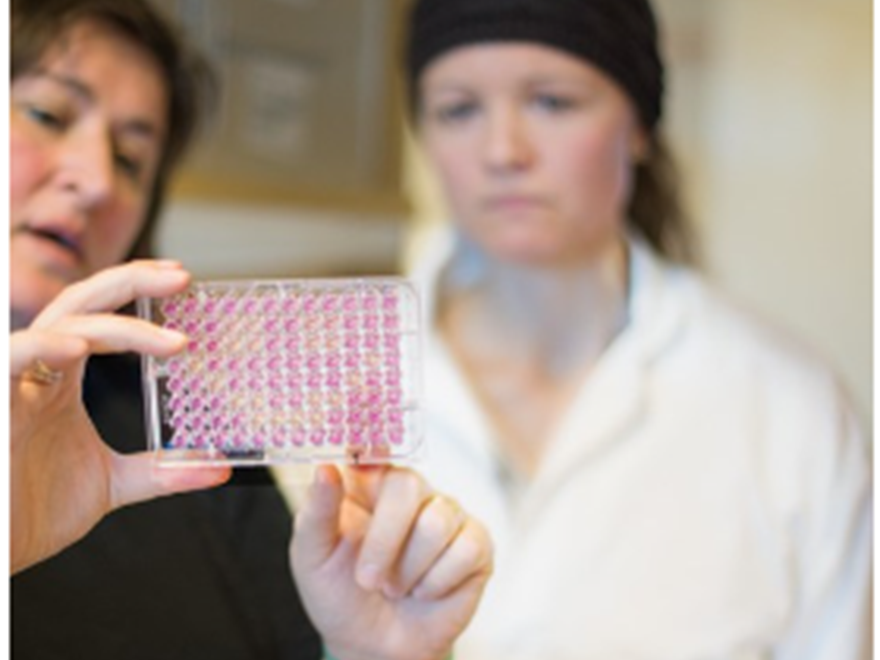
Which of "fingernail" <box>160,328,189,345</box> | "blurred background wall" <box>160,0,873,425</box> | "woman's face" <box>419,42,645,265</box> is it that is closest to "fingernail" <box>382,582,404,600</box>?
"fingernail" <box>160,328,189,345</box>

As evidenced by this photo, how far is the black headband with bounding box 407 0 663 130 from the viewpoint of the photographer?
1.95 feet

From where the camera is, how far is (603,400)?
70 cm

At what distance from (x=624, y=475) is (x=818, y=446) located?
11 centimetres

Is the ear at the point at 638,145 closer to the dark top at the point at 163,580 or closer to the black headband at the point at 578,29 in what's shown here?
the black headband at the point at 578,29

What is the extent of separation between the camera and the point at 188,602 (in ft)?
1.44

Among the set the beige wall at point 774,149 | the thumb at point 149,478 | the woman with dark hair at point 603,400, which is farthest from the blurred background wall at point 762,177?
the thumb at point 149,478

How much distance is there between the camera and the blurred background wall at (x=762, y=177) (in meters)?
1.08

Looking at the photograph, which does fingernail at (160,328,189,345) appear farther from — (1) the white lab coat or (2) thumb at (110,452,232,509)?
(1) the white lab coat

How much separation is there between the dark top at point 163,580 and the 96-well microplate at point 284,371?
0.02 meters

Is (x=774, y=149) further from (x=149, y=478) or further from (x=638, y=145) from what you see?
(x=149, y=478)

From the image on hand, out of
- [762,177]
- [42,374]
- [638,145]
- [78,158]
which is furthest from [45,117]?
[762,177]

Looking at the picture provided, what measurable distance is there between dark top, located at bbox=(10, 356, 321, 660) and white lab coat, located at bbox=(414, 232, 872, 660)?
147 millimetres

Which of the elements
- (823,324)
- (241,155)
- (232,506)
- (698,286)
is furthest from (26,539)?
(823,324)

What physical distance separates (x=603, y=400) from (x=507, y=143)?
17 cm
